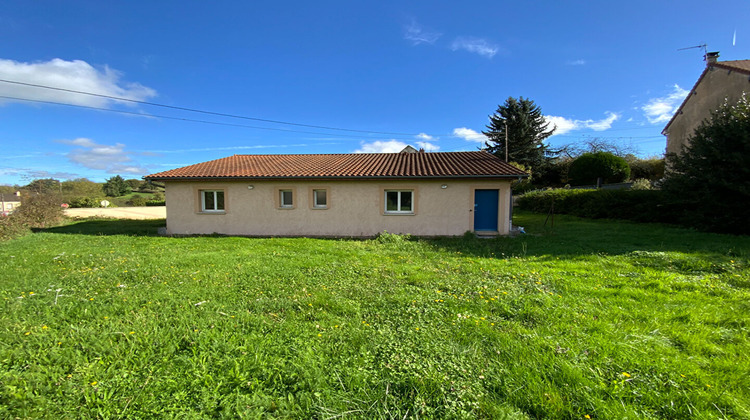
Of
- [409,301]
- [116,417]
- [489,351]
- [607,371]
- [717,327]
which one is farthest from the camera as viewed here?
[409,301]

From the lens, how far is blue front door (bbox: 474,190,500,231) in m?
11.5

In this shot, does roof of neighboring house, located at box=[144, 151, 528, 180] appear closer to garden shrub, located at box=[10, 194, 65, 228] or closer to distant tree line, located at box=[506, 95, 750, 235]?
distant tree line, located at box=[506, 95, 750, 235]

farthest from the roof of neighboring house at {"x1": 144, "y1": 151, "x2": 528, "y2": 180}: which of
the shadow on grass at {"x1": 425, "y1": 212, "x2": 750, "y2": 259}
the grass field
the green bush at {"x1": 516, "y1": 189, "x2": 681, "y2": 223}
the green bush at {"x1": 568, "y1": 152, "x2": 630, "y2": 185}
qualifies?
the green bush at {"x1": 568, "y1": 152, "x2": 630, "y2": 185}

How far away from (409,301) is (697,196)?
13.3 m

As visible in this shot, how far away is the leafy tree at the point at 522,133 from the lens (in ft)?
112

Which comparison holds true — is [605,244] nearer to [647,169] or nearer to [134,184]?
[647,169]

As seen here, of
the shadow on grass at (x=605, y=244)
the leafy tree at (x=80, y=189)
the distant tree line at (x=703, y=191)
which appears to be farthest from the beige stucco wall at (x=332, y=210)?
the leafy tree at (x=80, y=189)

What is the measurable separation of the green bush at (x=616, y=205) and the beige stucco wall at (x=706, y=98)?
294cm

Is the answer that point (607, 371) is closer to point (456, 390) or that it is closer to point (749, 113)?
point (456, 390)

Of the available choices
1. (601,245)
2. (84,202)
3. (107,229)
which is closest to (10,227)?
(107,229)

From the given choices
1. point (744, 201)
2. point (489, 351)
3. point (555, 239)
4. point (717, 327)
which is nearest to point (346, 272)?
point (489, 351)

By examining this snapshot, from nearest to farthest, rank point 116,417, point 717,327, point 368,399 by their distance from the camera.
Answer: point 116,417 → point 368,399 → point 717,327

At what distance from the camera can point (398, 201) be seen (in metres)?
11.8

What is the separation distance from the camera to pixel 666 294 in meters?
4.46
